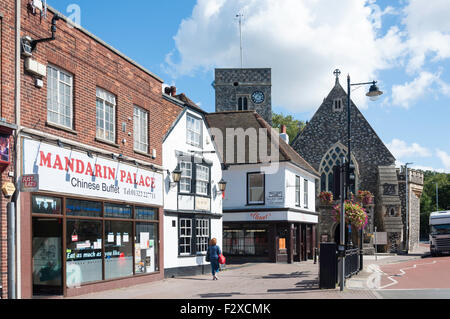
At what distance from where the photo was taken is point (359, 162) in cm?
4712

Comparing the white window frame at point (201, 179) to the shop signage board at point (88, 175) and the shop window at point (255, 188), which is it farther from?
the shop window at point (255, 188)

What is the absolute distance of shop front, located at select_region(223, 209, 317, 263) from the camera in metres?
31.5

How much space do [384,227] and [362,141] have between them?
25.9 ft

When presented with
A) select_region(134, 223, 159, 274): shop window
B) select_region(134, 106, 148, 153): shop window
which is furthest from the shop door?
select_region(134, 106, 148, 153): shop window

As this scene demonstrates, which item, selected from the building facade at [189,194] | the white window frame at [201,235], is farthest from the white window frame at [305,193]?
the white window frame at [201,235]

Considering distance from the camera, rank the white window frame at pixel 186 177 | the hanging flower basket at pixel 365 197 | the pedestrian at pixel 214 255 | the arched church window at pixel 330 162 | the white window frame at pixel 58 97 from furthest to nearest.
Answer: the arched church window at pixel 330 162 → the hanging flower basket at pixel 365 197 → the white window frame at pixel 186 177 → the pedestrian at pixel 214 255 → the white window frame at pixel 58 97

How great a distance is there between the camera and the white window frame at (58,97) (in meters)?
14.1

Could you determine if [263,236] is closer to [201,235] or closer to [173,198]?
[201,235]

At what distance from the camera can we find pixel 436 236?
38562 millimetres

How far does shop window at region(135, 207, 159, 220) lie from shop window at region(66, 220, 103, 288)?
264 cm

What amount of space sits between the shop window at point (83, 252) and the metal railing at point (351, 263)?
28.8 feet

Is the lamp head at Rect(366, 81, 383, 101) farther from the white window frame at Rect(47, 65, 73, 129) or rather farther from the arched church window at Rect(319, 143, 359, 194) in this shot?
the arched church window at Rect(319, 143, 359, 194)

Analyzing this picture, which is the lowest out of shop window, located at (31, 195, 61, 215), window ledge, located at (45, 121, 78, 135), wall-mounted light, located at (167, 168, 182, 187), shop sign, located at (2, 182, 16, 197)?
shop window, located at (31, 195, 61, 215)
